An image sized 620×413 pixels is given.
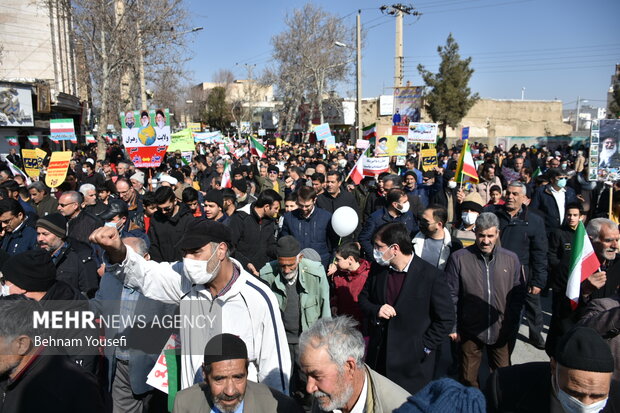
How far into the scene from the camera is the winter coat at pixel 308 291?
4.04 metres

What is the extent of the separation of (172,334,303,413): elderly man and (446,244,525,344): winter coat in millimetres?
2097

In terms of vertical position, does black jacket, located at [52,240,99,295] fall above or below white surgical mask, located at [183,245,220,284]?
below

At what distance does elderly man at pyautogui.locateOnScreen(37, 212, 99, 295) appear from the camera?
13.8 ft

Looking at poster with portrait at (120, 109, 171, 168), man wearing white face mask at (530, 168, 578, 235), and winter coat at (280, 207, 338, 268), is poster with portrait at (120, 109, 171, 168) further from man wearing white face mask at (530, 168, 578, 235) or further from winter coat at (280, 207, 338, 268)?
man wearing white face mask at (530, 168, 578, 235)

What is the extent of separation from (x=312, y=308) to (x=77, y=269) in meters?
2.16

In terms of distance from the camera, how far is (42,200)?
25.1 feet

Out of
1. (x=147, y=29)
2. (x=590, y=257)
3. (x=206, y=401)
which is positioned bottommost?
(x=206, y=401)

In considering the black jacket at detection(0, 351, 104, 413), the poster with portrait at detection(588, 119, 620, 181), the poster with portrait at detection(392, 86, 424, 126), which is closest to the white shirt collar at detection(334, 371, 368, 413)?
the black jacket at detection(0, 351, 104, 413)

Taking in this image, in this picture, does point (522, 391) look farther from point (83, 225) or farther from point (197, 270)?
point (83, 225)

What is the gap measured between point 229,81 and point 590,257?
78.9m

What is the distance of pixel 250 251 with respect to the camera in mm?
5648

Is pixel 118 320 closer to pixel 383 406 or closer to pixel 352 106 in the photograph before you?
pixel 383 406

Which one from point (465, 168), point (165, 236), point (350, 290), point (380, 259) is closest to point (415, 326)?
point (380, 259)

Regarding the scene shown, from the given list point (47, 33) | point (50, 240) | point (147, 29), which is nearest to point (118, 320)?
point (50, 240)
